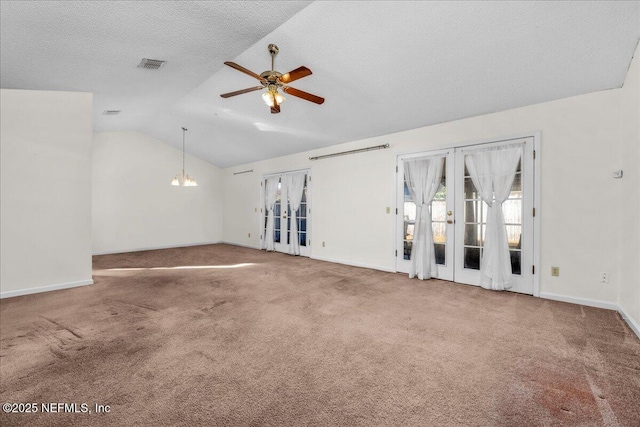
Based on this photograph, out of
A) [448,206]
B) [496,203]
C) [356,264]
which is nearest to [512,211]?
[496,203]

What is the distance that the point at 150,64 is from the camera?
375 centimetres

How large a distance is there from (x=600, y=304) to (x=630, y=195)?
4.43 feet

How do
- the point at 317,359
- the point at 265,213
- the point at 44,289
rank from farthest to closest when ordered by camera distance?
the point at 265,213 < the point at 44,289 < the point at 317,359

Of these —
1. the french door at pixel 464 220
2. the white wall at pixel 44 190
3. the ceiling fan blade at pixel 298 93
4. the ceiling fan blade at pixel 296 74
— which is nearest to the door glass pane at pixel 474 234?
the french door at pixel 464 220

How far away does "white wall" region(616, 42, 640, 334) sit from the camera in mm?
2746

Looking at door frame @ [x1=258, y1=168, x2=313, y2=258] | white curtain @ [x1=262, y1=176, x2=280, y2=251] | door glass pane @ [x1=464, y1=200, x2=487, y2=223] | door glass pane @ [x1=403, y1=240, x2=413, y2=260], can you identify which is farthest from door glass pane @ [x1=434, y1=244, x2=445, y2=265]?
white curtain @ [x1=262, y1=176, x2=280, y2=251]

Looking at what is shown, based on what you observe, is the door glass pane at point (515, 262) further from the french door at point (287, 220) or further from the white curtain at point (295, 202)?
the white curtain at point (295, 202)

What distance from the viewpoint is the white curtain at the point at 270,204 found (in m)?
8.00

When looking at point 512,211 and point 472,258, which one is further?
point 472,258

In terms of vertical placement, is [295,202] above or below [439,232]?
above

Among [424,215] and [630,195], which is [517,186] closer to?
[630,195]

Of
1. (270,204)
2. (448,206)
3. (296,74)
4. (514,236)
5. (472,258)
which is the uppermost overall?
(296,74)

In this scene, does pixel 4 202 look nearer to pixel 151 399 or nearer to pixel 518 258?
pixel 151 399

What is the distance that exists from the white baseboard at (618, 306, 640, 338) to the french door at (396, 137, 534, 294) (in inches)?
34.7
